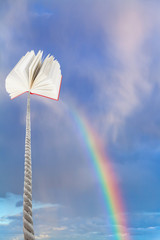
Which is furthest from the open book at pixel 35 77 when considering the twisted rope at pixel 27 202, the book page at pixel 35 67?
the twisted rope at pixel 27 202

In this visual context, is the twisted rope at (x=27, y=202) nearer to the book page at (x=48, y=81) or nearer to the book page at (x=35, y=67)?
the book page at (x=48, y=81)

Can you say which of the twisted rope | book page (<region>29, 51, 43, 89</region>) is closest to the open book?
Result: book page (<region>29, 51, 43, 89</region>)

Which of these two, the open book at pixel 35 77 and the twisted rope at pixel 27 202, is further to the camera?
the open book at pixel 35 77

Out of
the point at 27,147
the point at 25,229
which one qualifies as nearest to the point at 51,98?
the point at 27,147

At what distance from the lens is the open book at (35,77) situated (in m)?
6.17

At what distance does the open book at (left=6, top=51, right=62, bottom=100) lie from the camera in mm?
6168

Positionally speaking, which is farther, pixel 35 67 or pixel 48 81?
pixel 35 67

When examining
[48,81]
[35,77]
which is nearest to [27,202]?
[48,81]

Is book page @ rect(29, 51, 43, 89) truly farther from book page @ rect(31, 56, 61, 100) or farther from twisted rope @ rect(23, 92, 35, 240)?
twisted rope @ rect(23, 92, 35, 240)

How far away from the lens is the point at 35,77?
6.39 m

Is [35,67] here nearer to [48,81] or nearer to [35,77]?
[35,77]

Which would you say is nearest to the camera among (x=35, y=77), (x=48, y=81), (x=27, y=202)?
(x=27, y=202)

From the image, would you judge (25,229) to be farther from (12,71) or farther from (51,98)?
(12,71)

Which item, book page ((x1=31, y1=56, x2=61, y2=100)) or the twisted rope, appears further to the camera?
book page ((x1=31, y1=56, x2=61, y2=100))
